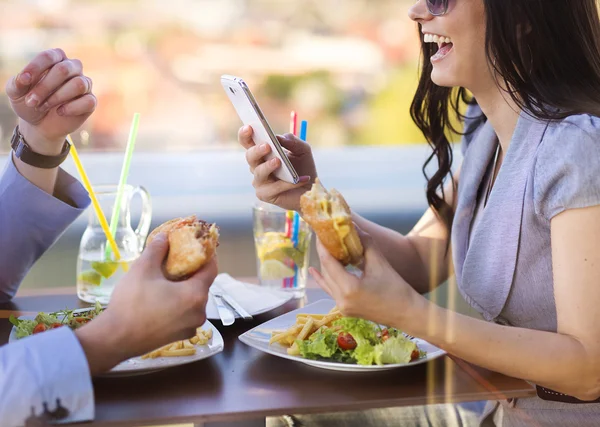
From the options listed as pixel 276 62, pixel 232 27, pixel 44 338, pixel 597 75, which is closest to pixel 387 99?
pixel 276 62

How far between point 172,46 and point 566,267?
Answer: 8.50 feet

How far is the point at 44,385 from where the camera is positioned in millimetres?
1062

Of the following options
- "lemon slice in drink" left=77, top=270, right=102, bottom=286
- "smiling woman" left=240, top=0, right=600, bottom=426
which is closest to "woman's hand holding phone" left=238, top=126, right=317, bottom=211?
"smiling woman" left=240, top=0, right=600, bottom=426

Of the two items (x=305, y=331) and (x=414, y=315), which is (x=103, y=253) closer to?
(x=305, y=331)

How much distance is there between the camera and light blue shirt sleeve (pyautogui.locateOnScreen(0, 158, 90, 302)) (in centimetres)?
167

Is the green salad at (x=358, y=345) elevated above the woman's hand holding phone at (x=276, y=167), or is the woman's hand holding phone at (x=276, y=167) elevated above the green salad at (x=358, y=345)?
the woman's hand holding phone at (x=276, y=167)

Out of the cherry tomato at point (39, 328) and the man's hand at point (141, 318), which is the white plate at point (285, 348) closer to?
the man's hand at point (141, 318)

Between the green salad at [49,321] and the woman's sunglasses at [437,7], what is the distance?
905 mm

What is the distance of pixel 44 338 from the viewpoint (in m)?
1.11

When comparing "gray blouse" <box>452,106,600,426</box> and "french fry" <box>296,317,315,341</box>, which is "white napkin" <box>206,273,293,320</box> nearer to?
"french fry" <box>296,317,315,341</box>

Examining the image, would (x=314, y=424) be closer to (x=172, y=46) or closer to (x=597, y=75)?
(x=597, y=75)

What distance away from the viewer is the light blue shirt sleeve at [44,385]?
3.45 feet

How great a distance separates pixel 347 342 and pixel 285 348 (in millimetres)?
114

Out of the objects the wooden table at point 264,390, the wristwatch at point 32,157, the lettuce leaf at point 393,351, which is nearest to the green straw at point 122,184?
the wristwatch at point 32,157
